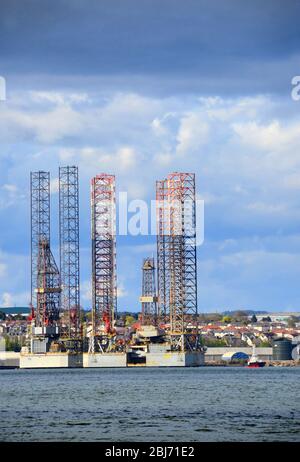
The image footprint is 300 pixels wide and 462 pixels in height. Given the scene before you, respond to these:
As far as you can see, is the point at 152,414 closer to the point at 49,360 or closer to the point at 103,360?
the point at 103,360

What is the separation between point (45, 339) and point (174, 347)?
792 inches

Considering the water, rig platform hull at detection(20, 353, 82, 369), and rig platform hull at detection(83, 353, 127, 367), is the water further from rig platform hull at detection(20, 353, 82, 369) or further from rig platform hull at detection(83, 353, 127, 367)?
rig platform hull at detection(20, 353, 82, 369)

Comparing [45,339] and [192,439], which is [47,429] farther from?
[45,339]

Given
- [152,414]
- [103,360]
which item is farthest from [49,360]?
[152,414]

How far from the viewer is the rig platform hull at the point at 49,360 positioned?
18712cm

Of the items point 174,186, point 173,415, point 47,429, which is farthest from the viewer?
point 174,186

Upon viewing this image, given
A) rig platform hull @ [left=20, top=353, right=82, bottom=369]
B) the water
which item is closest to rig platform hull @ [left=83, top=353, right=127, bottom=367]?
rig platform hull @ [left=20, top=353, right=82, bottom=369]

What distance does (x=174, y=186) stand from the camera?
171 m

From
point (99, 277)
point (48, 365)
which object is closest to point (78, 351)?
point (48, 365)

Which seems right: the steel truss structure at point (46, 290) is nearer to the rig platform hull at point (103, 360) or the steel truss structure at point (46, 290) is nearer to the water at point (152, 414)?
the rig platform hull at point (103, 360)

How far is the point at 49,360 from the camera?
18850 cm

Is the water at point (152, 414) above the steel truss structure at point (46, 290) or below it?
below

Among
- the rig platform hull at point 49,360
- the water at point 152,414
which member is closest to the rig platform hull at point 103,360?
the rig platform hull at point 49,360

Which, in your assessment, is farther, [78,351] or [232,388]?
[78,351]
